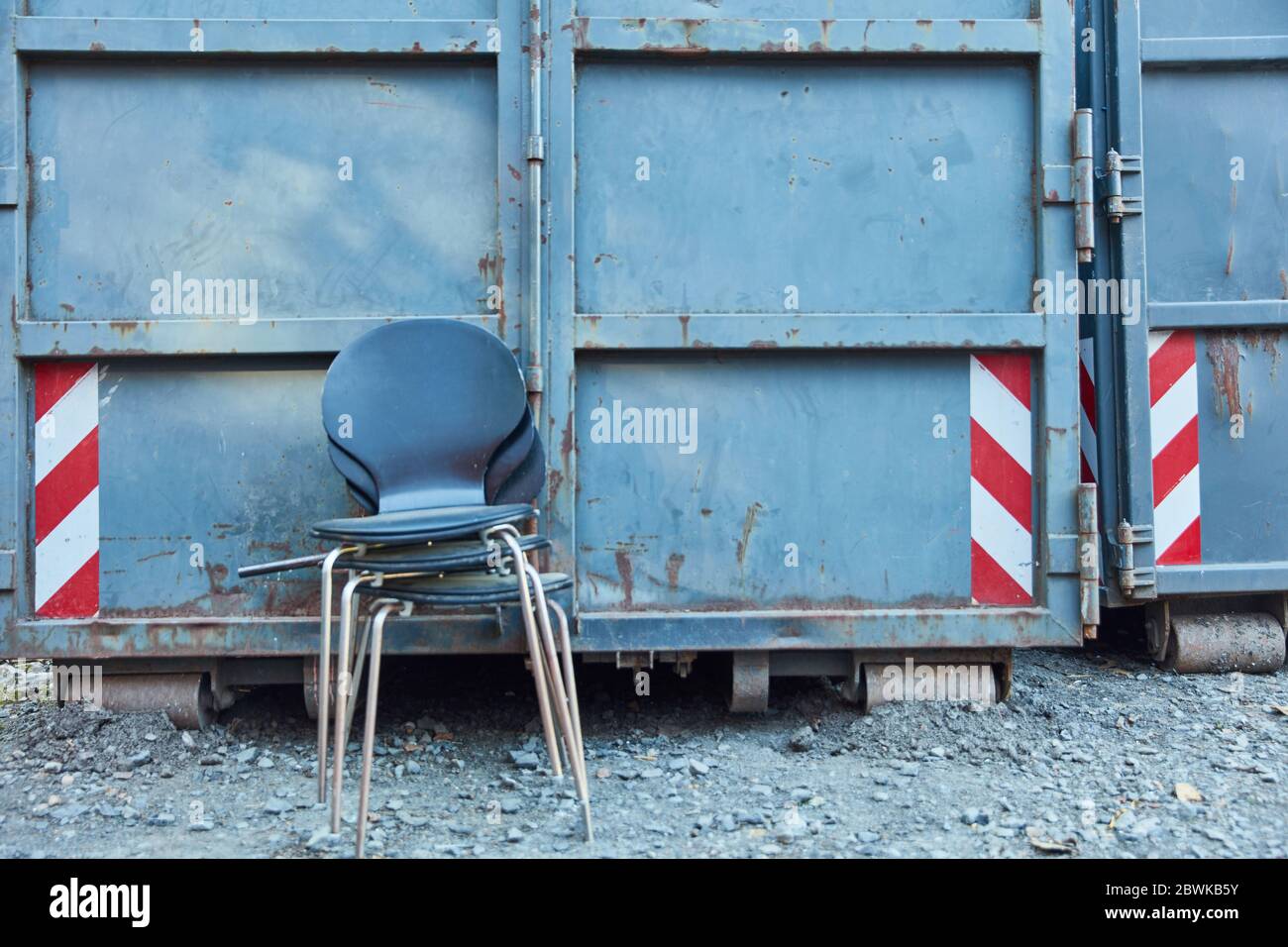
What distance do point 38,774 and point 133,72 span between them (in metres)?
1.64

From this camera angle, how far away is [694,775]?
213cm

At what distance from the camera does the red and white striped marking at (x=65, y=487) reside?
217cm

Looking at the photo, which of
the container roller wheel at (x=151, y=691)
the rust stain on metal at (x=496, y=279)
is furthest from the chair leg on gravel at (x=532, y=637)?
the container roller wheel at (x=151, y=691)

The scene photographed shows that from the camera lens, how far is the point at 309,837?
1.84 meters

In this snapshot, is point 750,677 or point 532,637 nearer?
point 532,637

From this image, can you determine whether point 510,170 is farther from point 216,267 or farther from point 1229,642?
point 1229,642

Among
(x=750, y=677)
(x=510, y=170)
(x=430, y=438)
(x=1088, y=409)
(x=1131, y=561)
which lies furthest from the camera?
(x=1088, y=409)

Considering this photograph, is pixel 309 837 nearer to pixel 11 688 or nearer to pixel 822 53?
pixel 11 688

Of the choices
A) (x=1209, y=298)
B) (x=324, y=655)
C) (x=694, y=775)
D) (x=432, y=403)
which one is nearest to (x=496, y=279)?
(x=432, y=403)

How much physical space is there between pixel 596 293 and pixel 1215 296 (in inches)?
64.9

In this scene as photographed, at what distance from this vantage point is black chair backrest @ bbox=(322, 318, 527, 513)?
6.72 feet

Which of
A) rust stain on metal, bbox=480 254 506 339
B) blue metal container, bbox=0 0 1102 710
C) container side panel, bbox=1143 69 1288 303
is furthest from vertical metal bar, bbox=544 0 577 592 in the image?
container side panel, bbox=1143 69 1288 303

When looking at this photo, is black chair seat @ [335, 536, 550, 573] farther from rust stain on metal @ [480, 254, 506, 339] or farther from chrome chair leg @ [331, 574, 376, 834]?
rust stain on metal @ [480, 254, 506, 339]

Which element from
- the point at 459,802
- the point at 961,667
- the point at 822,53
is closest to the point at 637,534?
the point at 459,802
